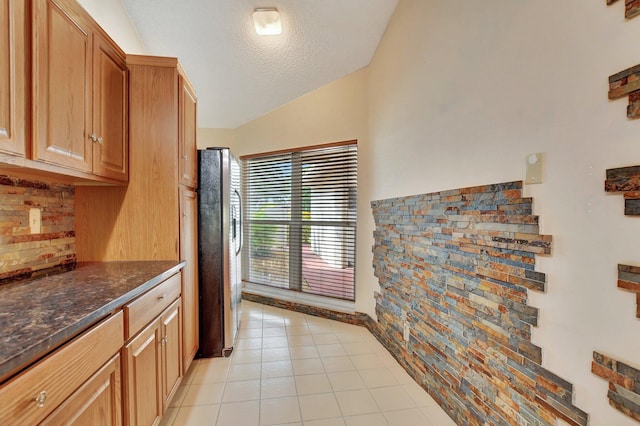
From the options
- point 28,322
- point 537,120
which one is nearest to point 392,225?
point 537,120

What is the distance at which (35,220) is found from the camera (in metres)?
1.53

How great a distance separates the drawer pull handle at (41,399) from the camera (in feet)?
2.49

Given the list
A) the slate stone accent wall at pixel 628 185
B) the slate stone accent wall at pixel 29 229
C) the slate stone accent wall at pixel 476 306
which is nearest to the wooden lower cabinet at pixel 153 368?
the slate stone accent wall at pixel 29 229

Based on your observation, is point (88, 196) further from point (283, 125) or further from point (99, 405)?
point (283, 125)

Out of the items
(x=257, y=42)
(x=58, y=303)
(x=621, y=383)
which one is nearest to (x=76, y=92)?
(x=58, y=303)

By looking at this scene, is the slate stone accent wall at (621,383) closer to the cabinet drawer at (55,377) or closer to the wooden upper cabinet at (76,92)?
the cabinet drawer at (55,377)

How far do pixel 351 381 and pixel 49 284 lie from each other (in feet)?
6.35

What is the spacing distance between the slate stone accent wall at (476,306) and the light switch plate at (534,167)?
0.21 feet

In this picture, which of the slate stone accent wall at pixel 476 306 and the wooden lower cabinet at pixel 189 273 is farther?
the wooden lower cabinet at pixel 189 273

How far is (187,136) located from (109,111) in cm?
58

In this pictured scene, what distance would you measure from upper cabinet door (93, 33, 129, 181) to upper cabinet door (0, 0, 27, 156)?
44cm

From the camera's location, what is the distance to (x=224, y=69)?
2984 mm

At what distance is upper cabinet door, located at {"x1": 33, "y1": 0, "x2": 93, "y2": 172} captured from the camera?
1.17m

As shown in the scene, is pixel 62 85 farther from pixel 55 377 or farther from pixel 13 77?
pixel 55 377
